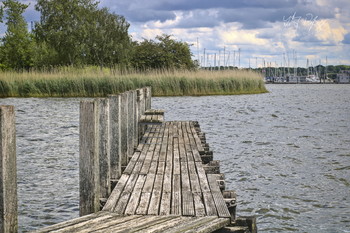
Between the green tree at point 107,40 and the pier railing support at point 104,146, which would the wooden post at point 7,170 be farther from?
the green tree at point 107,40

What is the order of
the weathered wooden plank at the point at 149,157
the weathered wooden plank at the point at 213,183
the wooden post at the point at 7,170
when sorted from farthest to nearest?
the weathered wooden plank at the point at 149,157
the weathered wooden plank at the point at 213,183
the wooden post at the point at 7,170

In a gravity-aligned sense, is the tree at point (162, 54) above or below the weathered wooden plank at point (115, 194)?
above

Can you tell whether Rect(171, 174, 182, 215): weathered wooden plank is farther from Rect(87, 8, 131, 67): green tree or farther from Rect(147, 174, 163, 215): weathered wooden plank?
Rect(87, 8, 131, 67): green tree

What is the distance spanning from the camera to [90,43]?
56906 mm

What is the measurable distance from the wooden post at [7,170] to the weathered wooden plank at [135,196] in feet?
4.20

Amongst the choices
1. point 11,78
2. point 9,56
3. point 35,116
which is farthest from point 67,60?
point 35,116

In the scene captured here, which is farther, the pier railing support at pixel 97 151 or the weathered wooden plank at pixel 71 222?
the pier railing support at pixel 97 151

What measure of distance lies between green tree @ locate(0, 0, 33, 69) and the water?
4616cm

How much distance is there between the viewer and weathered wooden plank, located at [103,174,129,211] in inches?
187

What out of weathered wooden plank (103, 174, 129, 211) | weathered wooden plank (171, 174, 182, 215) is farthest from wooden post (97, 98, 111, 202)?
weathered wooden plank (171, 174, 182, 215)

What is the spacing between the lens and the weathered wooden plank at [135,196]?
15.2 feet

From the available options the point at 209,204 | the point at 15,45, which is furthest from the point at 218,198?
the point at 15,45

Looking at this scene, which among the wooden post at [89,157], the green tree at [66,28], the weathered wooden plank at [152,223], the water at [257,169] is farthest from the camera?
the green tree at [66,28]

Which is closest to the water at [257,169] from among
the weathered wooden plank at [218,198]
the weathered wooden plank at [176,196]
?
the weathered wooden plank at [218,198]
